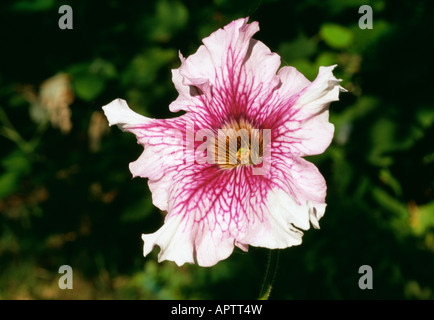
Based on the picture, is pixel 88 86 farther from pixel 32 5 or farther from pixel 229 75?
pixel 229 75

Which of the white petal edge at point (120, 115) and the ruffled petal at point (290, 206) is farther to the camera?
the white petal edge at point (120, 115)

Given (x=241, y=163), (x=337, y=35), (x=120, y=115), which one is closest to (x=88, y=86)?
(x=120, y=115)

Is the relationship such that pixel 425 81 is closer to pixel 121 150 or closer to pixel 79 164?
pixel 121 150

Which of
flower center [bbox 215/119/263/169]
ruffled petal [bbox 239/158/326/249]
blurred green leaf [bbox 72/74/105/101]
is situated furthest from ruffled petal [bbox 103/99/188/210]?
blurred green leaf [bbox 72/74/105/101]

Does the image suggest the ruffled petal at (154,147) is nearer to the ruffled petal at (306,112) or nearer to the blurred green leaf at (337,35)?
the ruffled petal at (306,112)

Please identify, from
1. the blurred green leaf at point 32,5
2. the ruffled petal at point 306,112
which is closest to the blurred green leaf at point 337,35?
the ruffled petal at point 306,112

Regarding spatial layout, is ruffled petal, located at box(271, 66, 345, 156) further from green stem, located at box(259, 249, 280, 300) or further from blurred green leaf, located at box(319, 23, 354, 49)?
blurred green leaf, located at box(319, 23, 354, 49)
